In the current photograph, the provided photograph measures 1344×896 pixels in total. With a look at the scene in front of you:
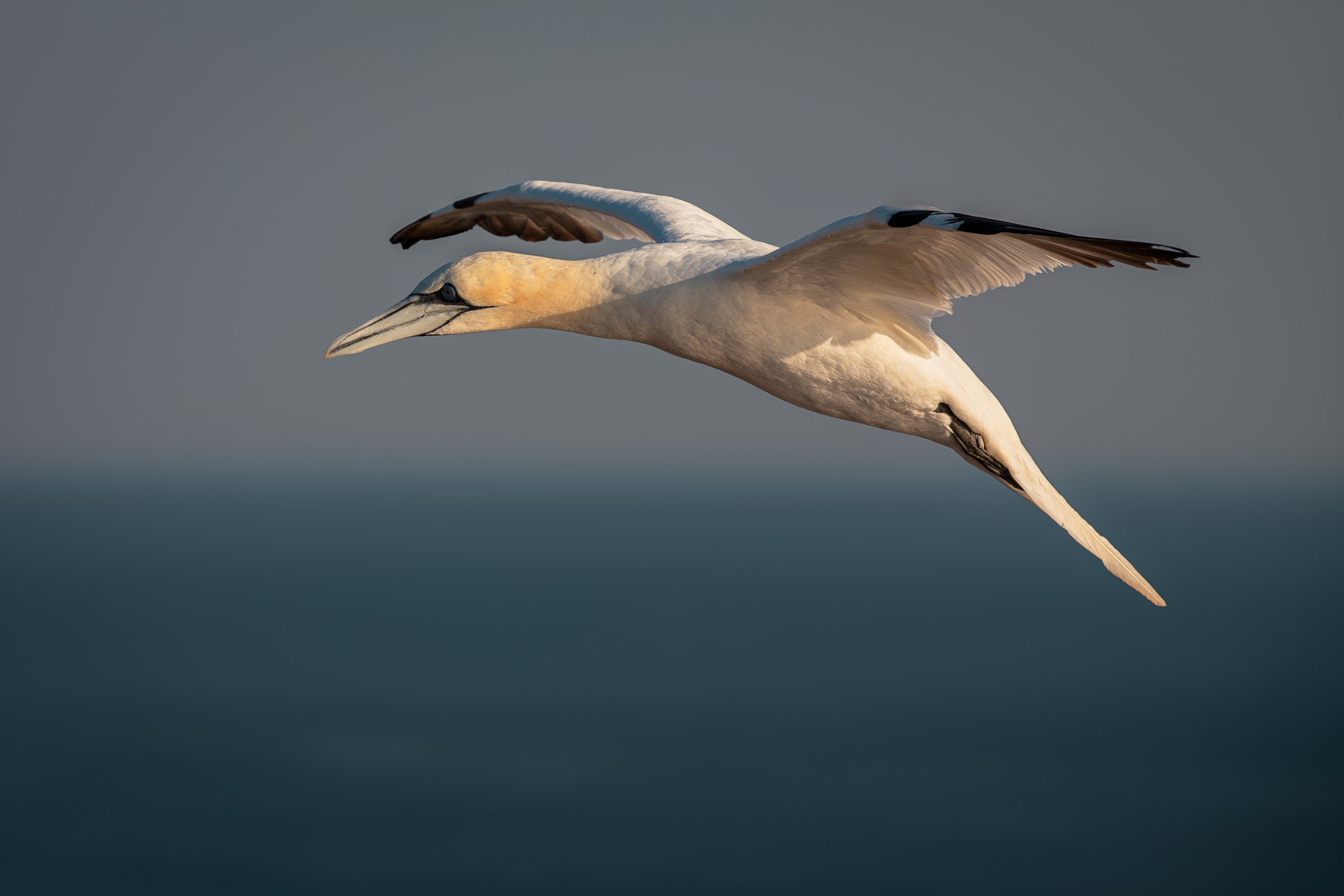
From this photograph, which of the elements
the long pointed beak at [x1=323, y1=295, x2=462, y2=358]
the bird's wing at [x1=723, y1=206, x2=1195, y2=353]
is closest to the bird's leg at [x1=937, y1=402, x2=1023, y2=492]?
the bird's wing at [x1=723, y1=206, x2=1195, y2=353]

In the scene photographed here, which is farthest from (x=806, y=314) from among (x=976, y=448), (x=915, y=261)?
(x=976, y=448)

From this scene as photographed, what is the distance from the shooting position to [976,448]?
730 centimetres

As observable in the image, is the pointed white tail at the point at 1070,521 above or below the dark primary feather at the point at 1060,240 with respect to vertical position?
below

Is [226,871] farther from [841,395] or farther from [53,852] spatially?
[841,395]

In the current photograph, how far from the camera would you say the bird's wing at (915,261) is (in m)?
5.19

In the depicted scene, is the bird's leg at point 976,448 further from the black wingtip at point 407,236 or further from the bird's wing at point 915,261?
the black wingtip at point 407,236

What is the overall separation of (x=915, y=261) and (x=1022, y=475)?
2.08 metres

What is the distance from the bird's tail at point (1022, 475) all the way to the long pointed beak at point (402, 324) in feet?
12.4

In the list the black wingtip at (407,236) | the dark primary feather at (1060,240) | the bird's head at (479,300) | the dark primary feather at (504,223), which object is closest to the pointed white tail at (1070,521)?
the dark primary feather at (1060,240)

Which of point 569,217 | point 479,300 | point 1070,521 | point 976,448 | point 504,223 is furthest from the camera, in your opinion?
point 504,223

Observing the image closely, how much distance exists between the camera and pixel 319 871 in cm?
19375

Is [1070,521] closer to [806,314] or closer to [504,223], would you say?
[806,314]

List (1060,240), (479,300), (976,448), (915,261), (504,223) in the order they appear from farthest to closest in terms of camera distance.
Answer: (504,223) → (479,300) → (976,448) → (915,261) → (1060,240)

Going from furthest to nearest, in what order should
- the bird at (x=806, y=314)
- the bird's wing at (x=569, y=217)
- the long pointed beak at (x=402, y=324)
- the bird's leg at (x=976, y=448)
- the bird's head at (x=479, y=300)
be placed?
the bird's wing at (x=569, y=217)
the long pointed beak at (x=402, y=324)
the bird's head at (x=479, y=300)
the bird's leg at (x=976, y=448)
the bird at (x=806, y=314)
